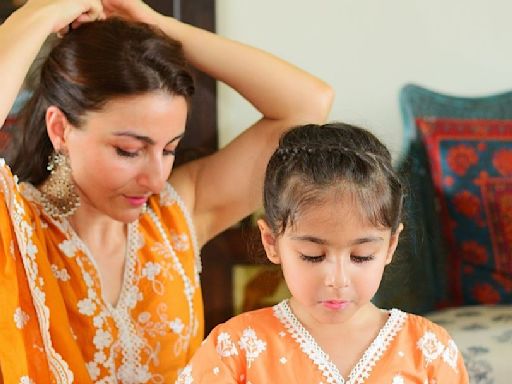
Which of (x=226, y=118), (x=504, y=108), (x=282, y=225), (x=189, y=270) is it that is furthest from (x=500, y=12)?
(x=282, y=225)

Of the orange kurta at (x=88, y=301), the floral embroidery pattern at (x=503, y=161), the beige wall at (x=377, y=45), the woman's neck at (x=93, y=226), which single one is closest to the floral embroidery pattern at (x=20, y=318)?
the orange kurta at (x=88, y=301)

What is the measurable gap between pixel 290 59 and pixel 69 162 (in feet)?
2.75

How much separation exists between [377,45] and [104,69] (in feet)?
3.24

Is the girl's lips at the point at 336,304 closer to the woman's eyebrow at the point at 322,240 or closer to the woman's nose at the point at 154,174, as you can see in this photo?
the woman's eyebrow at the point at 322,240

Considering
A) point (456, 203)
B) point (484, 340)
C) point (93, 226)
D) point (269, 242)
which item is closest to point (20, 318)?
point (93, 226)

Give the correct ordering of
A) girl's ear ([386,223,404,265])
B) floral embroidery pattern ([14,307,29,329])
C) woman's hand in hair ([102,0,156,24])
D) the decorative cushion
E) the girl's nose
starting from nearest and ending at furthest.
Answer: the girl's nose, girl's ear ([386,223,404,265]), floral embroidery pattern ([14,307,29,329]), woman's hand in hair ([102,0,156,24]), the decorative cushion

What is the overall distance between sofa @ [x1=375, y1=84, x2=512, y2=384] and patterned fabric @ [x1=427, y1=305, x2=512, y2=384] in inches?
5.9

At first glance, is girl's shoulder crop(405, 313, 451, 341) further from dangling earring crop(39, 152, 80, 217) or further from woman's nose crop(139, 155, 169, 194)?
dangling earring crop(39, 152, 80, 217)

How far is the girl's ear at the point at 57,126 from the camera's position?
179cm

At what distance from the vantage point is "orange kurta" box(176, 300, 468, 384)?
1474mm

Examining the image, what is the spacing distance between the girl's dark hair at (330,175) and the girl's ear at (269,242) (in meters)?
0.02

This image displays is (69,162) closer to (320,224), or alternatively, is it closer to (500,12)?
(320,224)

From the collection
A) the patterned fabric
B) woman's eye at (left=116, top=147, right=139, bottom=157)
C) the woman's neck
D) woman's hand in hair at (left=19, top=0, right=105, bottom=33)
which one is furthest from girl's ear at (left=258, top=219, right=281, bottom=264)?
the patterned fabric

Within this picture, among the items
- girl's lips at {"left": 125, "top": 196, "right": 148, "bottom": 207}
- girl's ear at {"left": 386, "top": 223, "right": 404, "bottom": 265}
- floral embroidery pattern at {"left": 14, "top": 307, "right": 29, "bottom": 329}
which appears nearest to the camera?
girl's ear at {"left": 386, "top": 223, "right": 404, "bottom": 265}
